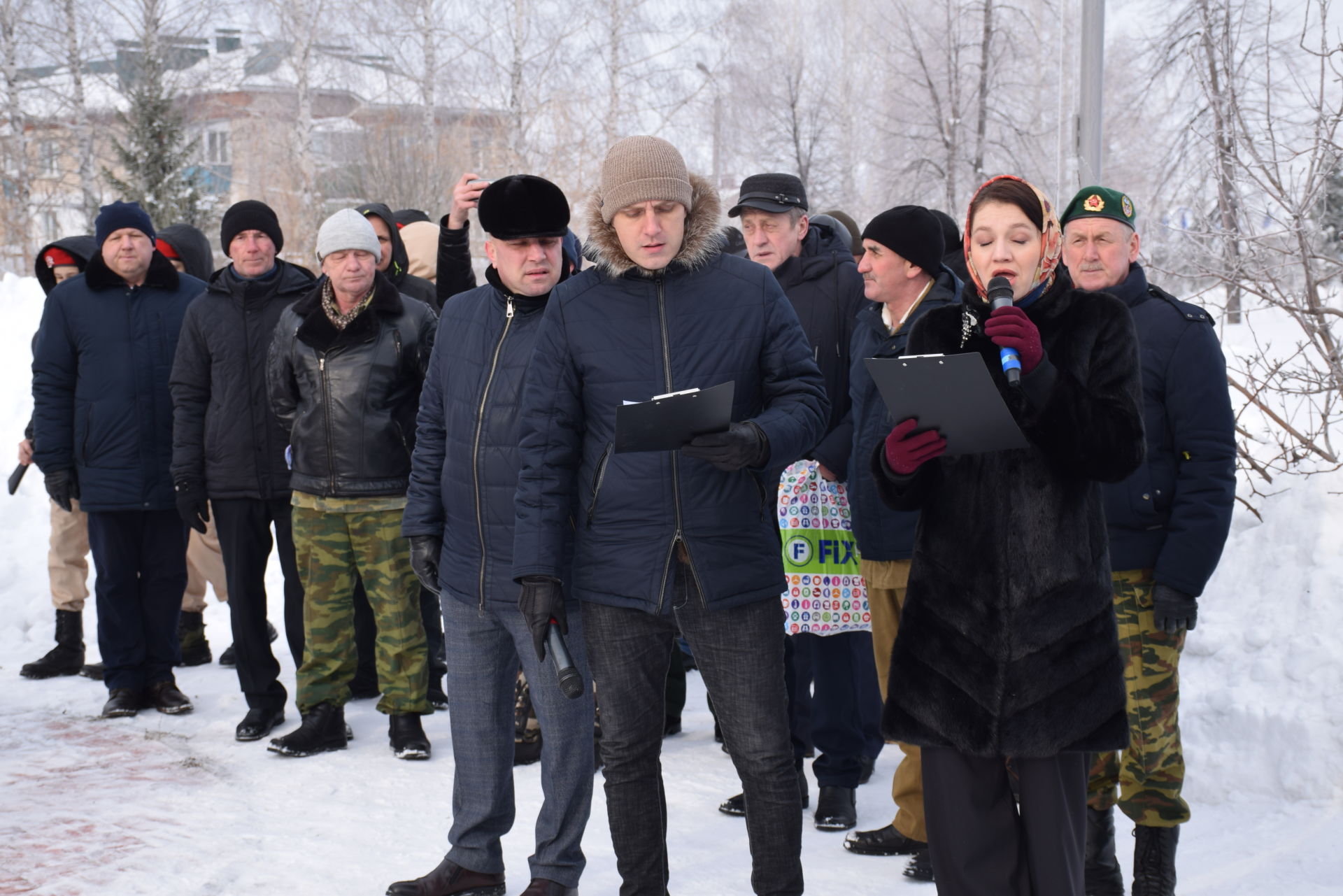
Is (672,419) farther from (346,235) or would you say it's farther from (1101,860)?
(346,235)

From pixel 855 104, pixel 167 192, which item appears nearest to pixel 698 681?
pixel 167 192

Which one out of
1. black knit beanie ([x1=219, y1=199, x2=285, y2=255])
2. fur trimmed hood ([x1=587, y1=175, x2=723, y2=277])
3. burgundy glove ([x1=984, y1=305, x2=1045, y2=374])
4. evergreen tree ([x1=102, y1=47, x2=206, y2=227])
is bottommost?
burgundy glove ([x1=984, y1=305, x2=1045, y2=374])

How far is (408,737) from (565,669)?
2.53 m

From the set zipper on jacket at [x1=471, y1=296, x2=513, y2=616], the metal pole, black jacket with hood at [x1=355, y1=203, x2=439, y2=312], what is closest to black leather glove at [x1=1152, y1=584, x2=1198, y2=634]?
zipper on jacket at [x1=471, y1=296, x2=513, y2=616]

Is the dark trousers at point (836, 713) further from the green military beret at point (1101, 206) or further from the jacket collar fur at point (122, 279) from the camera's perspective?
the jacket collar fur at point (122, 279)

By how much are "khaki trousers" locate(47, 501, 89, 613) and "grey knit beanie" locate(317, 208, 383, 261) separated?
2.89m

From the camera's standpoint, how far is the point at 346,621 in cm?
555

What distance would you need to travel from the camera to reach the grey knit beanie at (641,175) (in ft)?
10.9

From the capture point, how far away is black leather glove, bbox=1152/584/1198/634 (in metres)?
3.60

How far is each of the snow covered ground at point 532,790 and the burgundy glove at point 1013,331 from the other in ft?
6.88

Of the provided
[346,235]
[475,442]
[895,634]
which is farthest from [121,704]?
[895,634]

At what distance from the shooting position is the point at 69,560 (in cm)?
722

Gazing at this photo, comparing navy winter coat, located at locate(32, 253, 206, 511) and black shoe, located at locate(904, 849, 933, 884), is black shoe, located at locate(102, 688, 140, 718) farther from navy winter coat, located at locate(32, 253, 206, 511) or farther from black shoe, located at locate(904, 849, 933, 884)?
black shoe, located at locate(904, 849, 933, 884)

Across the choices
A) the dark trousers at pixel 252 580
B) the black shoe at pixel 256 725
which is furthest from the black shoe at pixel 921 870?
the black shoe at pixel 256 725
